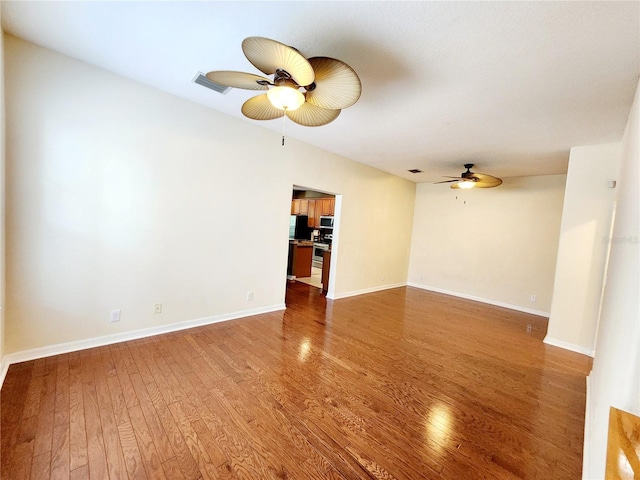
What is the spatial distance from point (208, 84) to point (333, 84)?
5.32ft

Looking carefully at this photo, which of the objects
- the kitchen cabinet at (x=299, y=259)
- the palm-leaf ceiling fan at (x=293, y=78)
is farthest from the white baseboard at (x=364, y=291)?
the palm-leaf ceiling fan at (x=293, y=78)

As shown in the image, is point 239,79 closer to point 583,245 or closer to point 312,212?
point 583,245

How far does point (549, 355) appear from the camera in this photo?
10.8ft

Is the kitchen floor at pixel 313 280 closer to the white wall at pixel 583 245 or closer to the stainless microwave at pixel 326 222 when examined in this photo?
the stainless microwave at pixel 326 222

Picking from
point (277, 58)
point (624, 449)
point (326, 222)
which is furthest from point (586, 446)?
point (326, 222)

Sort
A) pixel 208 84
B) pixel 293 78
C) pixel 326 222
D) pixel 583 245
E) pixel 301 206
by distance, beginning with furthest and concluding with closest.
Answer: pixel 301 206
pixel 326 222
pixel 583 245
pixel 208 84
pixel 293 78

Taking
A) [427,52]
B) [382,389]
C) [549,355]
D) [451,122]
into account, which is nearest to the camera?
[427,52]

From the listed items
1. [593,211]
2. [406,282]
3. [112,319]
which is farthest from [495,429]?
[406,282]

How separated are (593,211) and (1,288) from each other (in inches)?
237

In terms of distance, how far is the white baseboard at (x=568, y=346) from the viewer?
3.37 m

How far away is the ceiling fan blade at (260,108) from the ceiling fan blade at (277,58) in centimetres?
38

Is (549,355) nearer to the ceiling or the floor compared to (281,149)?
nearer to the floor

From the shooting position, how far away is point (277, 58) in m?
1.52

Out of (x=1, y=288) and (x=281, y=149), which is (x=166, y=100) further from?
(x=1, y=288)
